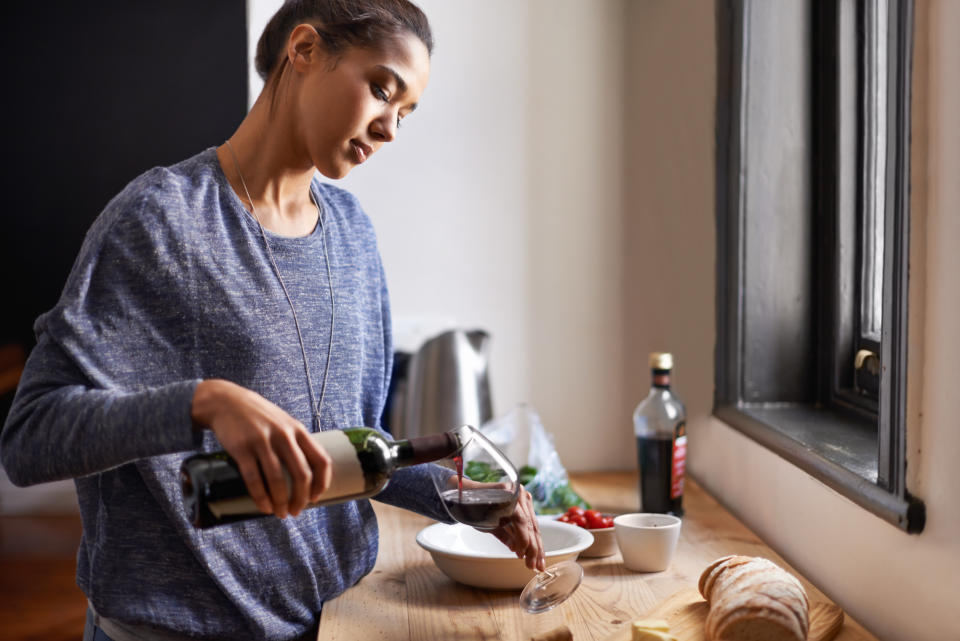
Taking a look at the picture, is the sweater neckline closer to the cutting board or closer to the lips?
the lips

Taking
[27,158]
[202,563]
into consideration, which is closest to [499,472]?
[202,563]

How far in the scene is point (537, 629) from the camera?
0.99m

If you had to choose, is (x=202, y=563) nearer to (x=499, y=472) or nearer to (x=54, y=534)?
(x=499, y=472)

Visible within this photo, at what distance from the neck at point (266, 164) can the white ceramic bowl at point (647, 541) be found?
588 millimetres

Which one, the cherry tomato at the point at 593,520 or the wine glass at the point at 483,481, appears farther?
the cherry tomato at the point at 593,520

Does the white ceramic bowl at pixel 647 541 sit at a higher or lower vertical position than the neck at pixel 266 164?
lower

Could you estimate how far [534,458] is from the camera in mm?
1655

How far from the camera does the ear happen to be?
1.03m

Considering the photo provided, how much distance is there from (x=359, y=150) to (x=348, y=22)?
14cm

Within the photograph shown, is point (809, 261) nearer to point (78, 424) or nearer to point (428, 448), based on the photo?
point (428, 448)

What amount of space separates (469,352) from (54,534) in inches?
55.3

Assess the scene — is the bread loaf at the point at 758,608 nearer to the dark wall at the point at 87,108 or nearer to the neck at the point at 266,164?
the neck at the point at 266,164

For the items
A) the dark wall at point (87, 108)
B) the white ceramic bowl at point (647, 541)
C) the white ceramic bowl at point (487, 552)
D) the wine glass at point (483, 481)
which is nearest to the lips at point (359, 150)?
the wine glass at point (483, 481)

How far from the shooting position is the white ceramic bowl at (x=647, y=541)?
3.90 feet
